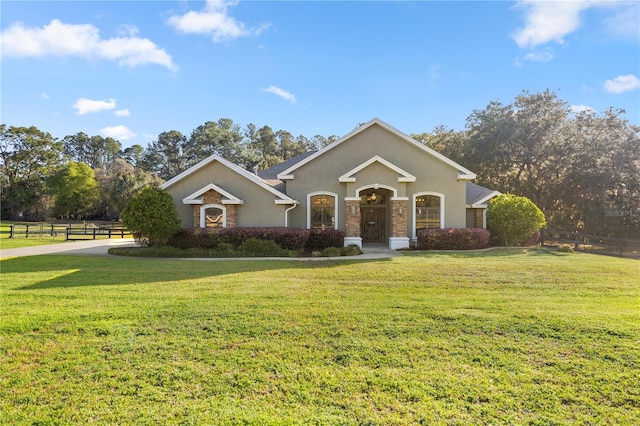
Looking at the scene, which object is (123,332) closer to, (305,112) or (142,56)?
(142,56)

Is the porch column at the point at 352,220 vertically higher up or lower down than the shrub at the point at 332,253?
higher up

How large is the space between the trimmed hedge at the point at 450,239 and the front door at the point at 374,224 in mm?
2882

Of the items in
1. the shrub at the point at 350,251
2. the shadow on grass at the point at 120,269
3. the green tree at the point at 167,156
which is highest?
the green tree at the point at 167,156

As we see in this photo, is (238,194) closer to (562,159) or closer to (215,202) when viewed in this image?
(215,202)

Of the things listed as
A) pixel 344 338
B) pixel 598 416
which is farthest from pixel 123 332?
pixel 598 416

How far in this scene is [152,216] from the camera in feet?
46.6

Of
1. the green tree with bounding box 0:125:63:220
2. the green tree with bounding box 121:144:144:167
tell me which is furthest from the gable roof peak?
the green tree with bounding box 121:144:144:167

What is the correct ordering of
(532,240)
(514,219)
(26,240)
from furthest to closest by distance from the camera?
(26,240)
(532,240)
(514,219)

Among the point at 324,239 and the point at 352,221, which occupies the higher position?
the point at 352,221

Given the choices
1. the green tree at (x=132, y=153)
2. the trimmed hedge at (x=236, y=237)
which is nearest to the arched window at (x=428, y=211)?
the trimmed hedge at (x=236, y=237)

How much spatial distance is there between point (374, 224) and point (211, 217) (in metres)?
8.66

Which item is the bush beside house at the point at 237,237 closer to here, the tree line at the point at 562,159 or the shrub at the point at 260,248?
the shrub at the point at 260,248

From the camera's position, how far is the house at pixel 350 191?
16141 mm

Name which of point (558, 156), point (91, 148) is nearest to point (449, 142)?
point (558, 156)
